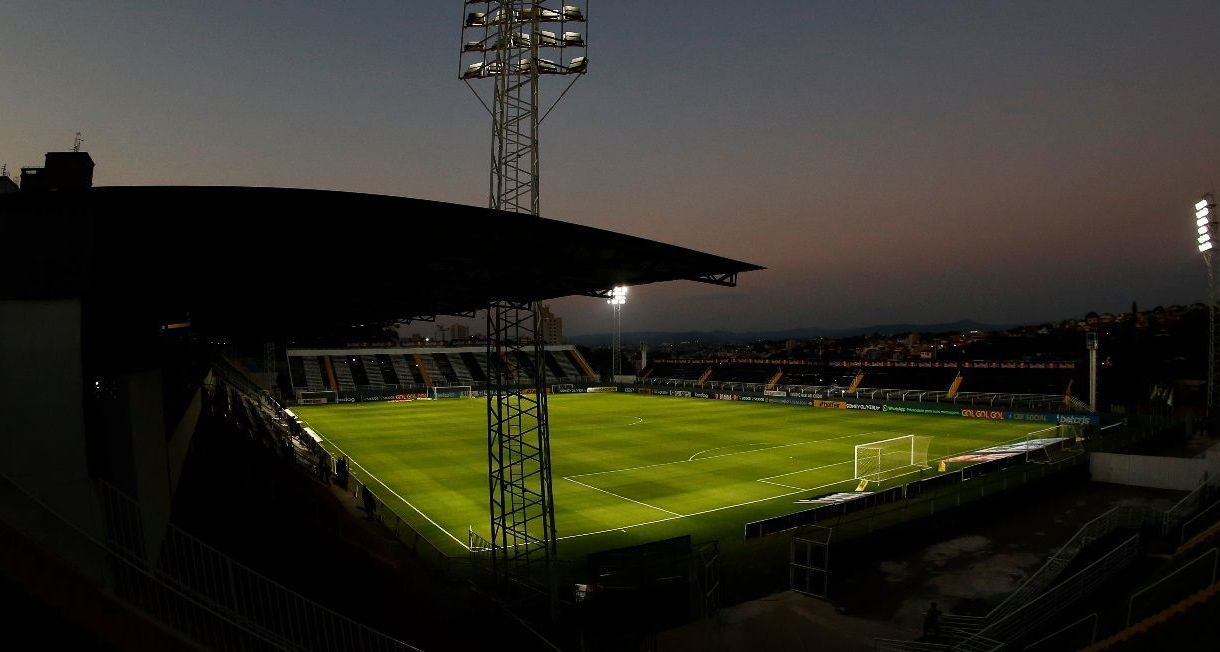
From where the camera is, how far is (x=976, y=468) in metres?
26.6

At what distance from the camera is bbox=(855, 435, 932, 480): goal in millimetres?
31109

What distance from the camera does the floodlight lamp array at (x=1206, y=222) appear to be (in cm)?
3766

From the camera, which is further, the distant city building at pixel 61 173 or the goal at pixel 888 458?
the goal at pixel 888 458

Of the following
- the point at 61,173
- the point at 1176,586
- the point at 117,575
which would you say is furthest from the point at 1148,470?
the point at 61,173

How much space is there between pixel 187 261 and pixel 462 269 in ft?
18.0

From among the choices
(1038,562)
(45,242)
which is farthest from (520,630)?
(1038,562)

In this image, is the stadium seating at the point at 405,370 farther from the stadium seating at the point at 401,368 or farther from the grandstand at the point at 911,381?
the grandstand at the point at 911,381

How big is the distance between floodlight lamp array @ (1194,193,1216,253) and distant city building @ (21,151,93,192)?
49.6 metres

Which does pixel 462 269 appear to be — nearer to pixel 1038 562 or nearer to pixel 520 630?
pixel 520 630

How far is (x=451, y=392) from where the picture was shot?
73.0 metres

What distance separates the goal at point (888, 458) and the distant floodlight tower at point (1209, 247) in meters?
16.1

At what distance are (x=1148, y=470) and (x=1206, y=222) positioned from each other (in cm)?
2171

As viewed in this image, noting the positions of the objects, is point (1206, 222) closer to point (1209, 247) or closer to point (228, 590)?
point (1209, 247)

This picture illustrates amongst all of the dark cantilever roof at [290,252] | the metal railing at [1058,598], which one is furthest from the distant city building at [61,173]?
the metal railing at [1058,598]
